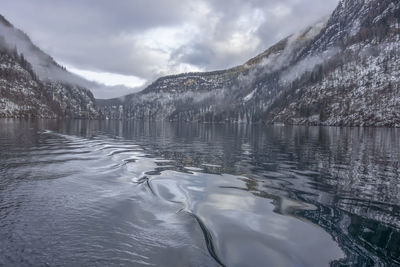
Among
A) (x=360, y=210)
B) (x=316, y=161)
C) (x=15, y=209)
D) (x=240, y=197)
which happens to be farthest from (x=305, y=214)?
(x=316, y=161)

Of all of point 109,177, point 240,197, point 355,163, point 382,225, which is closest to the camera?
point 382,225

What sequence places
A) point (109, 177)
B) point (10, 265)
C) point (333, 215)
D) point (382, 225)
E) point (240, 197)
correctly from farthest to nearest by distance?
point (109, 177), point (240, 197), point (333, 215), point (382, 225), point (10, 265)

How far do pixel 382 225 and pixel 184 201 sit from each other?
10784 mm

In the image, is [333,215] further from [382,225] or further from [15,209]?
[15,209]

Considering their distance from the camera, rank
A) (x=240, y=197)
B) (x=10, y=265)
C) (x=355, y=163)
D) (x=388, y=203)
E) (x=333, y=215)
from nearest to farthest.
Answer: (x=10, y=265) < (x=333, y=215) < (x=388, y=203) < (x=240, y=197) < (x=355, y=163)

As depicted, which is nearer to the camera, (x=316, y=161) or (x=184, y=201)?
(x=184, y=201)

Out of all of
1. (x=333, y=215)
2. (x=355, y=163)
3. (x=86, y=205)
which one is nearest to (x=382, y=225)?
(x=333, y=215)

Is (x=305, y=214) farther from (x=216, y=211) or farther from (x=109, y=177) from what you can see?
(x=109, y=177)

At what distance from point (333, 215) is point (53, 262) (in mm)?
13528

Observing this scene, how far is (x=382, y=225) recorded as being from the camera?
14016 millimetres

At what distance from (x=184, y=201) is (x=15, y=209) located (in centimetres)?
924

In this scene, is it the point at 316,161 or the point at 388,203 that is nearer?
the point at 388,203

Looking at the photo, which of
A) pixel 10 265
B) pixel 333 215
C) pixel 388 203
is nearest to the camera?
pixel 10 265

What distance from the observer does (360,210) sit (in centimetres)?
1631
